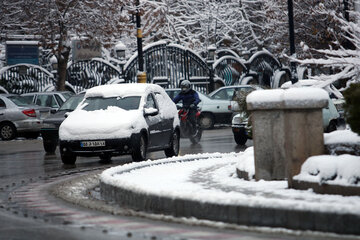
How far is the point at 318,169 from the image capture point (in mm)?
9742

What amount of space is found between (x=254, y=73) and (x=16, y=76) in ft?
41.8

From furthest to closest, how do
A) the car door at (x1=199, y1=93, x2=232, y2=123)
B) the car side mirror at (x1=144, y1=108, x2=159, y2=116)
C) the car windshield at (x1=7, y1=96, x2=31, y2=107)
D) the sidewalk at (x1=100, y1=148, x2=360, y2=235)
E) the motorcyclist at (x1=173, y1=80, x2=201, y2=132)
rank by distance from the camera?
the car door at (x1=199, y1=93, x2=232, y2=123) < the car windshield at (x1=7, y1=96, x2=31, y2=107) < the motorcyclist at (x1=173, y1=80, x2=201, y2=132) < the car side mirror at (x1=144, y1=108, x2=159, y2=116) < the sidewalk at (x1=100, y1=148, x2=360, y2=235)

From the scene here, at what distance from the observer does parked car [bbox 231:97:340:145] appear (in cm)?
2305

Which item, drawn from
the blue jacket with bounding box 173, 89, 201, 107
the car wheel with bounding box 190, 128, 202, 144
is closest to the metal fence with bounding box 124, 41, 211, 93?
the blue jacket with bounding box 173, 89, 201, 107

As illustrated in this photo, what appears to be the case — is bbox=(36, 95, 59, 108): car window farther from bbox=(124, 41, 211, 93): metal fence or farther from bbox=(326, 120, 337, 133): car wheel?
bbox=(326, 120, 337, 133): car wheel

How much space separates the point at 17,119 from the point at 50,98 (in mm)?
2692

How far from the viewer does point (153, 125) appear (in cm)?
1891

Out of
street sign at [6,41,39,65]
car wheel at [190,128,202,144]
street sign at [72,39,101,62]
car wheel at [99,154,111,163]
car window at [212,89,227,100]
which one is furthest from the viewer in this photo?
street sign at [72,39,101,62]

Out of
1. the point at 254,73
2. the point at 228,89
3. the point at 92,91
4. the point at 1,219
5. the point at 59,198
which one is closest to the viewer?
the point at 1,219

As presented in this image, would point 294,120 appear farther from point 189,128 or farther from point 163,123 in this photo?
point 189,128

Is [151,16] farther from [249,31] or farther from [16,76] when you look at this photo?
[16,76]

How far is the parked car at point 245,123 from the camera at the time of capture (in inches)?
907

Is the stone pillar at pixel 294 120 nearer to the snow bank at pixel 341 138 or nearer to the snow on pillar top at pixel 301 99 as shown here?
the snow on pillar top at pixel 301 99

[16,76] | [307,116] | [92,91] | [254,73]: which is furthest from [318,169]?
[254,73]
